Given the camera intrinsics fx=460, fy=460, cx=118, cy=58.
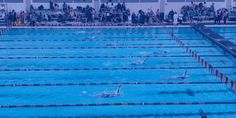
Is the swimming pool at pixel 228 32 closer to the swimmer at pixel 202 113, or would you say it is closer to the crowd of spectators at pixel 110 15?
the crowd of spectators at pixel 110 15

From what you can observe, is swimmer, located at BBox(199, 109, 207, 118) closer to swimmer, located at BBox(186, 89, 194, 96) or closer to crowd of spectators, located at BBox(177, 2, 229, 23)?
swimmer, located at BBox(186, 89, 194, 96)

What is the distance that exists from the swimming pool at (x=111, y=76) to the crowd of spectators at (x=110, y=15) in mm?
3026

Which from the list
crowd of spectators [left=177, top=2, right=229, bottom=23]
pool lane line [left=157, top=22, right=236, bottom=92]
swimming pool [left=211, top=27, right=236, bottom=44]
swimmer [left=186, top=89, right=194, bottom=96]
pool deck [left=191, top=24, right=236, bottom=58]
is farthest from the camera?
crowd of spectators [left=177, top=2, right=229, bottom=23]

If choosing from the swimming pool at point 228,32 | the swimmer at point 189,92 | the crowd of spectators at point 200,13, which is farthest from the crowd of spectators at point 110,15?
the swimmer at point 189,92

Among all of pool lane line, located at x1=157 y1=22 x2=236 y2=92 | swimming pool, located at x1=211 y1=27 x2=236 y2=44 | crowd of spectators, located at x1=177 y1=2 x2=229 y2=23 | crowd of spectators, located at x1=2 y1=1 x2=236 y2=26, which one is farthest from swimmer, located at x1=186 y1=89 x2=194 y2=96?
crowd of spectators, located at x1=177 y1=2 x2=229 y2=23

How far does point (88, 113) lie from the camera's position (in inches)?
390

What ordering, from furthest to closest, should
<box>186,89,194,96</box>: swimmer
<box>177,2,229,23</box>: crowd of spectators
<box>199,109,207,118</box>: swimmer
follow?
<box>177,2,229,23</box>: crowd of spectators, <box>186,89,194,96</box>: swimmer, <box>199,109,207,118</box>: swimmer

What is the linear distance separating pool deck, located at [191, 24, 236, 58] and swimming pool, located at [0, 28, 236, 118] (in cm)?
24

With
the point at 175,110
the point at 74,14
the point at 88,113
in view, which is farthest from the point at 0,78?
the point at 74,14

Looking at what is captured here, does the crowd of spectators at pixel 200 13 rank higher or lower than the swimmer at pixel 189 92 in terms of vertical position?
higher

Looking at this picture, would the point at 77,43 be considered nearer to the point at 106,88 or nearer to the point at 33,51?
the point at 33,51

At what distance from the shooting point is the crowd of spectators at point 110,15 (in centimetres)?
2242

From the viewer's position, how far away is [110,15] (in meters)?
22.7

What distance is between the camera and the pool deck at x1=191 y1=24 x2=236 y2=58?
1540 cm
